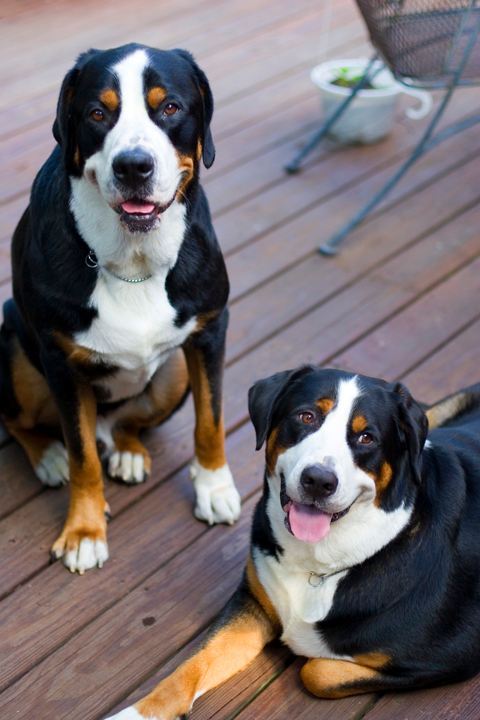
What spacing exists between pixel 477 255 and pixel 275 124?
1.20 m

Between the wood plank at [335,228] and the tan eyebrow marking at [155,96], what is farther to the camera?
the wood plank at [335,228]

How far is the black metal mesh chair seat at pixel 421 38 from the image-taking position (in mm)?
3660

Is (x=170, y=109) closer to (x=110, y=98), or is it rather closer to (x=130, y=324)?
(x=110, y=98)

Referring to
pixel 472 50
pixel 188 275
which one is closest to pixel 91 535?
pixel 188 275

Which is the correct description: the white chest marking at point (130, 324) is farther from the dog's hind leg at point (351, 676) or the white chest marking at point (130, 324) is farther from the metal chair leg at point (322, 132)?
the metal chair leg at point (322, 132)

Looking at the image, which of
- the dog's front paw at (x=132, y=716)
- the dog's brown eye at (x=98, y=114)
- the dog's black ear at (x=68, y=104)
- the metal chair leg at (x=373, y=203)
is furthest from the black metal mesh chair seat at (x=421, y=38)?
the dog's front paw at (x=132, y=716)

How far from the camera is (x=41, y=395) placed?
8.85 ft

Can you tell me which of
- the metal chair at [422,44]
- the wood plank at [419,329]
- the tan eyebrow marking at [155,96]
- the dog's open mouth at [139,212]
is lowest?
the wood plank at [419,329]

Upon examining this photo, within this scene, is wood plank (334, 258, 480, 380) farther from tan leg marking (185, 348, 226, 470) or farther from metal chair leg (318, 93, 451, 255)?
tan leg marking (185, 348, 226, 470)

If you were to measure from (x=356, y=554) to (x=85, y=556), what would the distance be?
2.43 ft

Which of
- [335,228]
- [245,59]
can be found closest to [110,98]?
[335,228]

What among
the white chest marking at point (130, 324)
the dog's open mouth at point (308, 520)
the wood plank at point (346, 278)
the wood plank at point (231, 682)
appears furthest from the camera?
the wood plank at point (346, 278)

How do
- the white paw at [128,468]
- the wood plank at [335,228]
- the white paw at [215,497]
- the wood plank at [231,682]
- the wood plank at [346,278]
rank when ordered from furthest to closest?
1. the wood plank at [335,228]
2. the wood plank at [346,278]
3. the white paw at [128,468]
4. the white paw at [215,497]
5. the wood plank at [231,682]

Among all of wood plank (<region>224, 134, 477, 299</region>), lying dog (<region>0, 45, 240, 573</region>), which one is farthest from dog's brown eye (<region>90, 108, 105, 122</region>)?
wood plank (<region>224, 134, 477, 299</region>)
